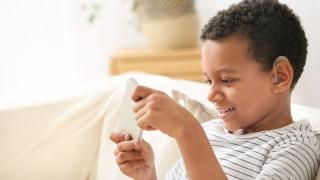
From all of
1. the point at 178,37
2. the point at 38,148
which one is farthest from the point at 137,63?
the point at 38,148

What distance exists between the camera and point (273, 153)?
1030 millimetres

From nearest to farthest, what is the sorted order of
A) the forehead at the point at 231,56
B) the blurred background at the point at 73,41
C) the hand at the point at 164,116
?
the hand at the point at 164,116, the forehead at the point at 231,56, the blurred background at the point at 73,41

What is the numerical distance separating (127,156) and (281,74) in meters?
0.34

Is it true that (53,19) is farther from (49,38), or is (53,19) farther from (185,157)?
(185,157)

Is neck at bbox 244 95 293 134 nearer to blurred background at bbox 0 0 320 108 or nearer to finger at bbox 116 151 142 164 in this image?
finger at bbox 116 151 142 164

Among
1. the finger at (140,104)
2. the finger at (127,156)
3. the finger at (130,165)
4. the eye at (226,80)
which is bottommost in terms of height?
the finger at (130,165)

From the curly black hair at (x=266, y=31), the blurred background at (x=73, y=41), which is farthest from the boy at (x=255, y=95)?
the blurred background at (x=73, y=41)

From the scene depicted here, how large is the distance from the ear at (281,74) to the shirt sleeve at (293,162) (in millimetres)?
117

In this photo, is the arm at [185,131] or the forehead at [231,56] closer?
the arm at [185,131]

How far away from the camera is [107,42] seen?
3.23 meters

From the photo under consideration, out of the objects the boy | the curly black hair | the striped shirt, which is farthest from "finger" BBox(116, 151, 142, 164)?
the curly black hair

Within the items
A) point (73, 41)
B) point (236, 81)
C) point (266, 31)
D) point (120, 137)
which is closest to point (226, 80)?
point (236, 81)

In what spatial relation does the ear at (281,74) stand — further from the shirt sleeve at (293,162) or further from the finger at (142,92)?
the finger at (142,92)

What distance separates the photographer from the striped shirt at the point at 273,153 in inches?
39.4
